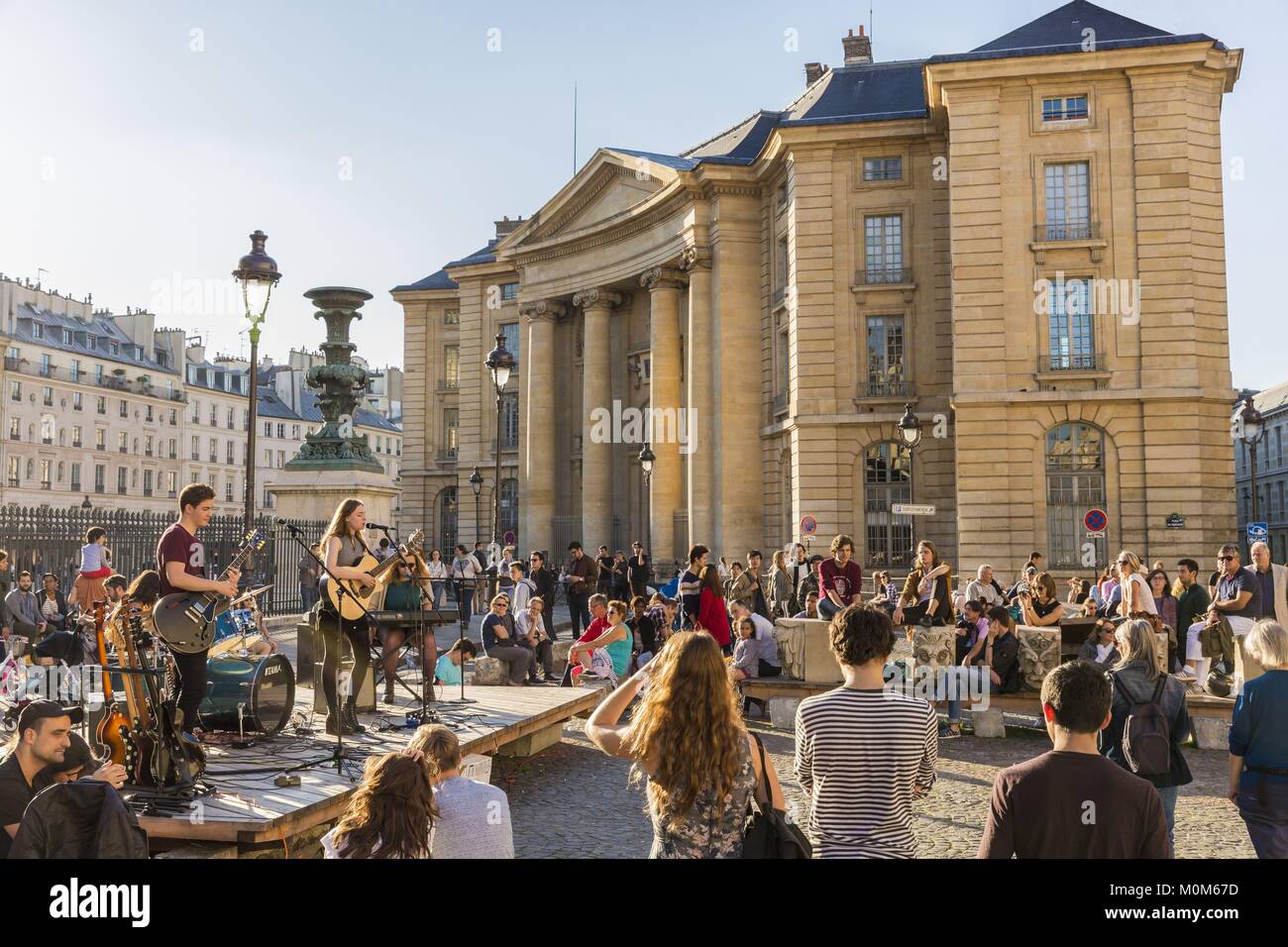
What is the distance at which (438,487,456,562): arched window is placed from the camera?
204ft

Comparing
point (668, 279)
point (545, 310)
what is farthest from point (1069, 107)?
point (545, 310)

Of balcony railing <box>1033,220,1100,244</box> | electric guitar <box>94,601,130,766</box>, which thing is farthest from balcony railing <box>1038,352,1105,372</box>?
electric guitar <box>94,601,130,766</box>

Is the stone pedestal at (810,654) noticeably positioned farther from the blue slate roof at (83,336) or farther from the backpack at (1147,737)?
the blue slate roof at (83,336)

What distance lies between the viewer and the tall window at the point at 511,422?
5872cm

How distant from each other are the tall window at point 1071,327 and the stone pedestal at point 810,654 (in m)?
20.5

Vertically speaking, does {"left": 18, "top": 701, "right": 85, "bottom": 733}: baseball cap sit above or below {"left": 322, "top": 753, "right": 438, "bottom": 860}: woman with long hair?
above

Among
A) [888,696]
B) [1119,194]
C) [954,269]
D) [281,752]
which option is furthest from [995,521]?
[888,696]

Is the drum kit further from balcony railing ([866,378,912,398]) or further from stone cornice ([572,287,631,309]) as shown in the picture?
stone cornice ([572,287,631,309])

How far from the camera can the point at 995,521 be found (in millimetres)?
32156

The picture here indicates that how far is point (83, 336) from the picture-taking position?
76.6m

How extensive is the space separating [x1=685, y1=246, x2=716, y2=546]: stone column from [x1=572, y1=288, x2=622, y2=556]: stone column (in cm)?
711

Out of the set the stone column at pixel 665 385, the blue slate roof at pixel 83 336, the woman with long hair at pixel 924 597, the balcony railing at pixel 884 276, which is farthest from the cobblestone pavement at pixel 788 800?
the blue slate roof at pixel 83 336
